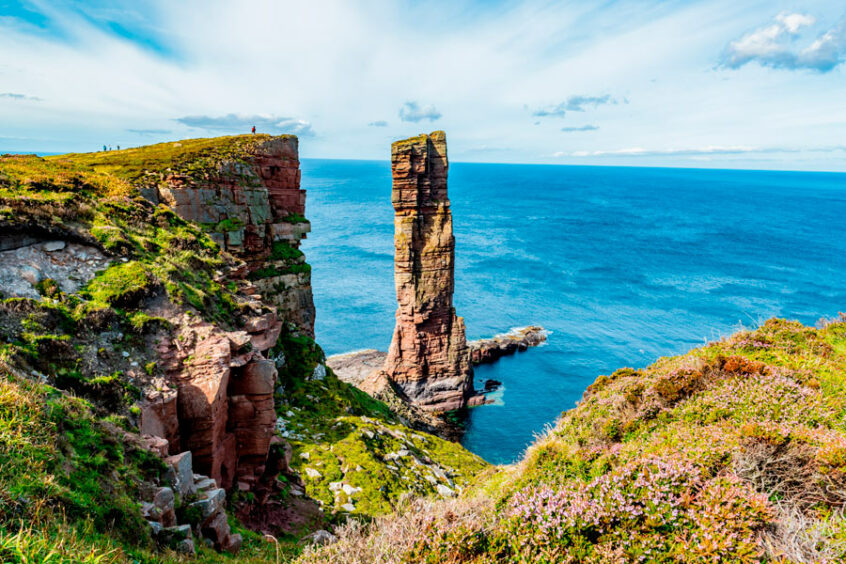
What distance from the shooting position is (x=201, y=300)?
46.5ft

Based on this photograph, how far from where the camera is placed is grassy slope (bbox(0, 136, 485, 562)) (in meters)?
6.34

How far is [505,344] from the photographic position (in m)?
75.9

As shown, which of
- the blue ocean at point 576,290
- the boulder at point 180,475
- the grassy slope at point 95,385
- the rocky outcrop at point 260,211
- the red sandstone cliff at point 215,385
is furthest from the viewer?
the blue ocean at point 576,290

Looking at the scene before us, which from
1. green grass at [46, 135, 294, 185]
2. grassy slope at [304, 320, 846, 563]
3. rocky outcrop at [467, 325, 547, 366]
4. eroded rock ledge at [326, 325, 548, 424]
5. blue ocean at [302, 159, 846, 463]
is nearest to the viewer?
grassy slope at [304, 320, 846, 563]

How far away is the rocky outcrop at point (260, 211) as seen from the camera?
2609 cm

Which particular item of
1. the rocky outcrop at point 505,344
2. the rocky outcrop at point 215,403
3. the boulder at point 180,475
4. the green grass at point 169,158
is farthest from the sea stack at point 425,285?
the boulder at point 180,475

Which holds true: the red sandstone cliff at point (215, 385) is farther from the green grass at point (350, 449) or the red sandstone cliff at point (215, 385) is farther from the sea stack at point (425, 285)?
the sea stack at point (425, 285)

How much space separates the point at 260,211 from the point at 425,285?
30037mm

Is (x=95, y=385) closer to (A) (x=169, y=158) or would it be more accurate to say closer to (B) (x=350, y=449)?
(B) (x=350, y=449)

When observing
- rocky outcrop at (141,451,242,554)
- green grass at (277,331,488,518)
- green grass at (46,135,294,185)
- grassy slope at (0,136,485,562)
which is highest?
green grass at (46,135,294,185)

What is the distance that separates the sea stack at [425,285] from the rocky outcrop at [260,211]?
23033 mm

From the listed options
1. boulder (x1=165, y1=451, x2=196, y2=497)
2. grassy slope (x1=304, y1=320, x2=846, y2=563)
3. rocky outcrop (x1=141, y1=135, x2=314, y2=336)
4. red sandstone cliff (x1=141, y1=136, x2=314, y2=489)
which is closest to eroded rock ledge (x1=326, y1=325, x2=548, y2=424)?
rocky outcrop (x1=141, y1=135, x2=314, y2=336)

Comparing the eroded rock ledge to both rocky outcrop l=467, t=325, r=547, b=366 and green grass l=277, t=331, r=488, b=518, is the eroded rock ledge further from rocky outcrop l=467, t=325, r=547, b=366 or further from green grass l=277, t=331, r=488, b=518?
green grass l=277, t=331, r=488, b=518

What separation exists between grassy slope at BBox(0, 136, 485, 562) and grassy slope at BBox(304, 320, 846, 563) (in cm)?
422
